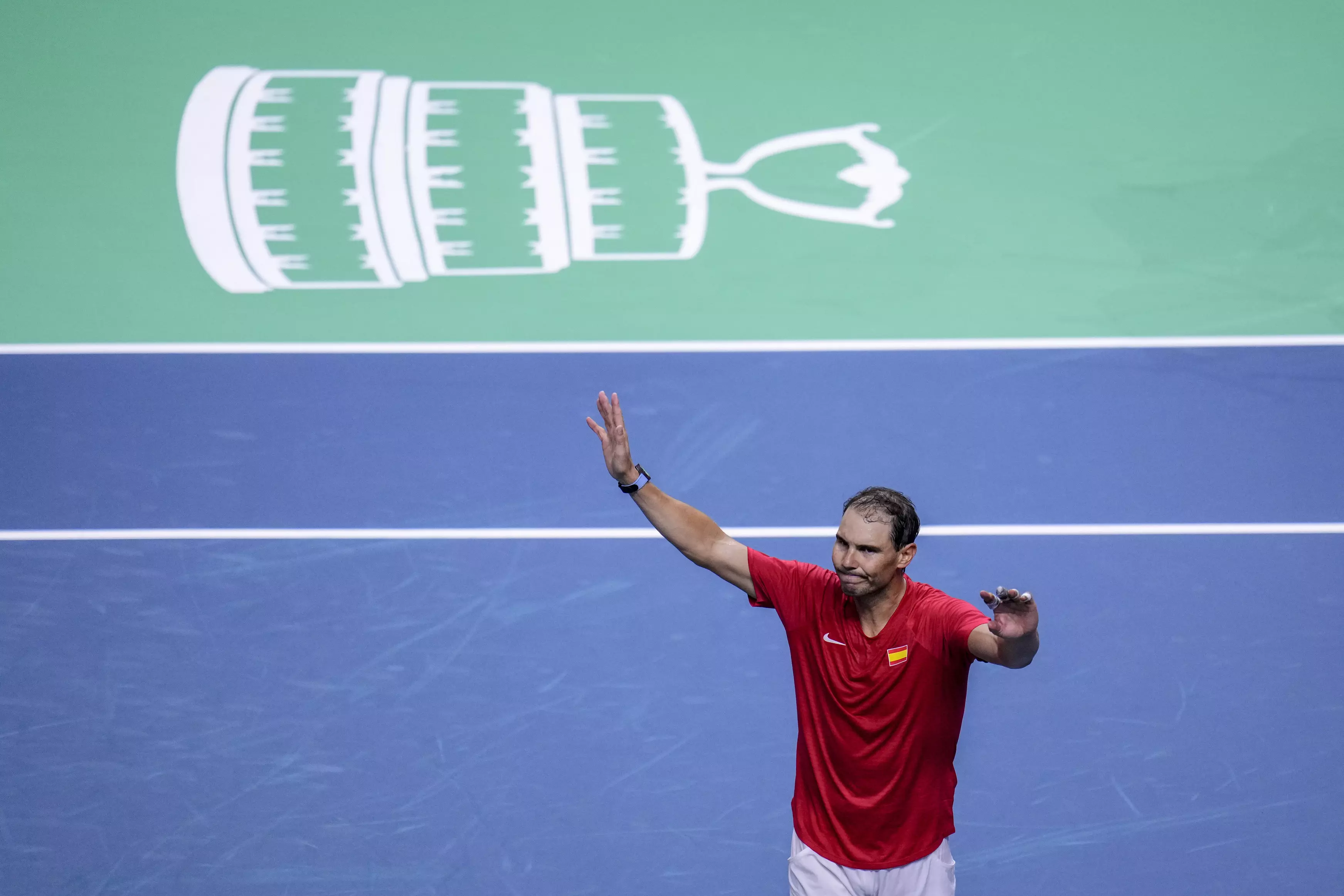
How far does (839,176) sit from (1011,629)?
6.23ft

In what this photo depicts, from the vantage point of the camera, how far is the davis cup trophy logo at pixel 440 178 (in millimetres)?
3607

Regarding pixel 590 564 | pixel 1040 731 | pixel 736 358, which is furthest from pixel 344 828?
pixel 1040 731

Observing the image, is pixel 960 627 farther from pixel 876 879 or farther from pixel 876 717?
pixel 876 879

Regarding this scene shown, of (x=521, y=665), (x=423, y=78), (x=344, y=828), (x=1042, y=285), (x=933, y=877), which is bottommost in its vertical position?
(x=344, y=828)

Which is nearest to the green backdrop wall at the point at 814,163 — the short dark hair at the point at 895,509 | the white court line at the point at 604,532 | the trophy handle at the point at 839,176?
the trophy handle at the point at 839,176

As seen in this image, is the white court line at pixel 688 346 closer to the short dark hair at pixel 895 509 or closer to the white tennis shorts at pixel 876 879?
the short dark hair at pixel 895 509

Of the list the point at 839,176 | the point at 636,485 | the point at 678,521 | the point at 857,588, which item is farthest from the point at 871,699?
the point at 839,176

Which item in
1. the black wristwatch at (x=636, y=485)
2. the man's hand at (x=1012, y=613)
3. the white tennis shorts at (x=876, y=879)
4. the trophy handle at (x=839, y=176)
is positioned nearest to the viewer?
the man's hand at (x=1012, y=613)

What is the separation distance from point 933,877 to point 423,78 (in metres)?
2.64

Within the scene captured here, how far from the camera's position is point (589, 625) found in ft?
11.7

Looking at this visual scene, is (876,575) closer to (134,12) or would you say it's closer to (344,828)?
(344,828)

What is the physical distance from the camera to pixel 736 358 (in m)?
3.60

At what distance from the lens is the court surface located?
3.53 m

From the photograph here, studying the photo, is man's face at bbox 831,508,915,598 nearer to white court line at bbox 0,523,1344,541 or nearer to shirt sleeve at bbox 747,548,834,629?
shirt sleeve at bbox 747,548,834,629
